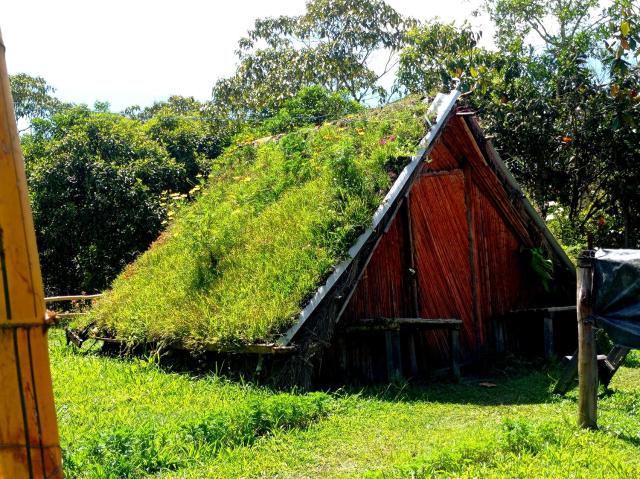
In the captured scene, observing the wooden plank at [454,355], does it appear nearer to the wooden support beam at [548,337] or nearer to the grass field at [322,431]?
the grass field at [322,431]

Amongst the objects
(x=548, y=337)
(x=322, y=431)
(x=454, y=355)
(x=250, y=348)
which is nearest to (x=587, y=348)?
(x=322, y=431)

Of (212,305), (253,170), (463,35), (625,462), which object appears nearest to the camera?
(625,462)

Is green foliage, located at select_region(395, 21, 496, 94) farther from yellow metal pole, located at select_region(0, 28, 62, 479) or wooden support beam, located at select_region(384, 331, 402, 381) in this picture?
yellow metal pole, located at select_region(0, 28, 62, 479)

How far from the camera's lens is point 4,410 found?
2002mm

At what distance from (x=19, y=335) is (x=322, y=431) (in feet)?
15.1

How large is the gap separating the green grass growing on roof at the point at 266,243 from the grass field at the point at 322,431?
0.67 meters

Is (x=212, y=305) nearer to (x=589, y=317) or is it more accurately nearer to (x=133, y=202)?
(x=589, y=317)

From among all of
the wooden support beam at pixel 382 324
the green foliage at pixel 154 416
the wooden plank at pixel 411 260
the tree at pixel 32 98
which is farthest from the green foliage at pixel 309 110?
the tree at pixel 32 98

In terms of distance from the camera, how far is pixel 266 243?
9109mm

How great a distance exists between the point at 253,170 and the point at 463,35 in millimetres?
10587

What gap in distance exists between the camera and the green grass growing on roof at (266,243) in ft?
26.7

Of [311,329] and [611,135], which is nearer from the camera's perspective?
[311,329]

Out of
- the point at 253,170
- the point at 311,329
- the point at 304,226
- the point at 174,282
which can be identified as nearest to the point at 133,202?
the point at 253,170

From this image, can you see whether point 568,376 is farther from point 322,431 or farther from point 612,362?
point 322,431
